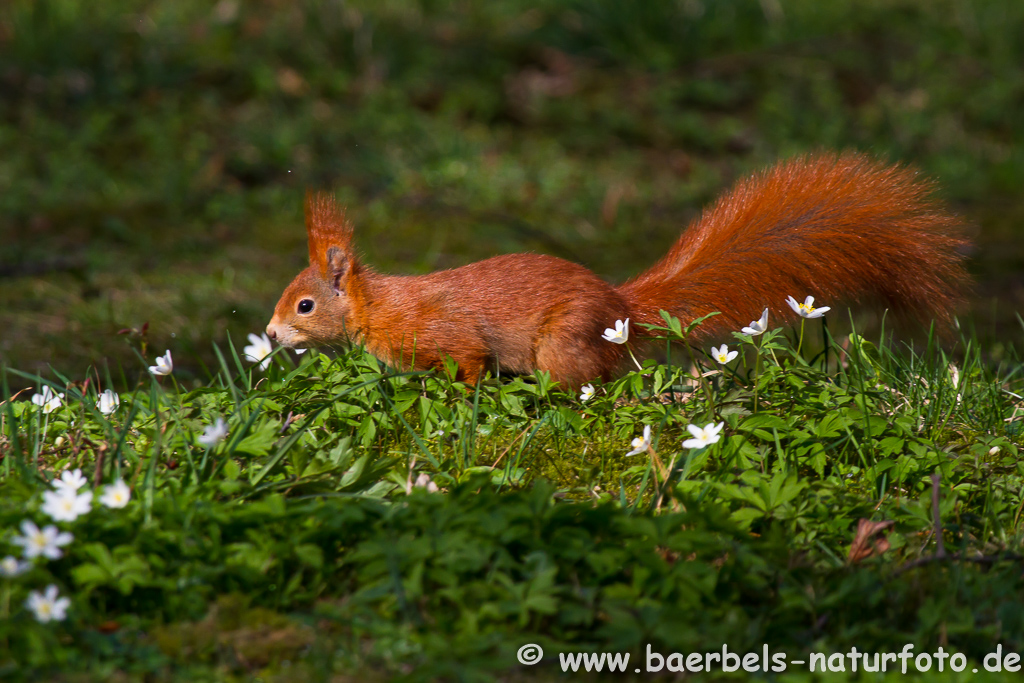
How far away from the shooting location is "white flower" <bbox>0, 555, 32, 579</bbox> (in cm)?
180

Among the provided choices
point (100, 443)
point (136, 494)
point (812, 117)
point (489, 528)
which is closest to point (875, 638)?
point (489, 528)

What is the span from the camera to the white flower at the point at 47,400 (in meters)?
2.66

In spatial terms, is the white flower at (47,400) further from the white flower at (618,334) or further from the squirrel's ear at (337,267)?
Result: the white flower at (618,334)

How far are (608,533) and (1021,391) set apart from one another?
64.7 inches

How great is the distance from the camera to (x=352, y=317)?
128 inches

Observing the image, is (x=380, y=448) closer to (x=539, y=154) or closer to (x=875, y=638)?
(x=875, y=638)

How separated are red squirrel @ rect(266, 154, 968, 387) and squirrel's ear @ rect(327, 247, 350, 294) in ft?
0.28

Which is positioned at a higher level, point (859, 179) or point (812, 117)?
point (812, 117)

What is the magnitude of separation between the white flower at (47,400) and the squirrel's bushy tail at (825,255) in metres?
1.66

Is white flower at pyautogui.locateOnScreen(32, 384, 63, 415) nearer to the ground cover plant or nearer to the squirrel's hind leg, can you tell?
the ground cover plant

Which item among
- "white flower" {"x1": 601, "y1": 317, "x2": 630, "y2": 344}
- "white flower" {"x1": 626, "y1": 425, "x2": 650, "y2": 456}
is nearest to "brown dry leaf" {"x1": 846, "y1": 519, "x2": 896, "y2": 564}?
"white flower" {"x1": 626, "y1": 425, "x2": 650, "y2": 456}

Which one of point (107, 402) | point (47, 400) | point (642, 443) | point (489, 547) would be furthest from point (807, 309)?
point (47, 400)

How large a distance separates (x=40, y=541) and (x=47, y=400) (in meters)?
0.95

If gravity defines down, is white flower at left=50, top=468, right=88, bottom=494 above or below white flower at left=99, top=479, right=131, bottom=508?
above
